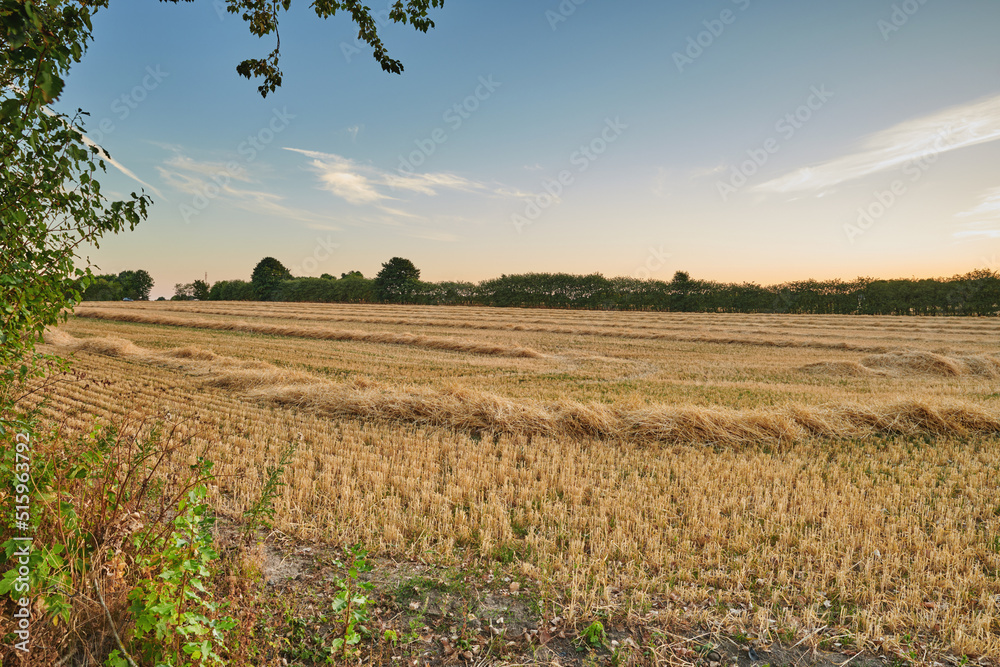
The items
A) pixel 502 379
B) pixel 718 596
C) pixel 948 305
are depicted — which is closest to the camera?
pixel 718 596

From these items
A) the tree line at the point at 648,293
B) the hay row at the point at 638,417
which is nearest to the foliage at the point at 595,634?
the hay row at the point at 638,417

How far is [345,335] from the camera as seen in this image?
25.5m

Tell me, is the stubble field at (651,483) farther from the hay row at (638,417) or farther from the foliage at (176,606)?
the foliage at (176,606)

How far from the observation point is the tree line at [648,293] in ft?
164

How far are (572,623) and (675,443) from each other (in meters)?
4.98

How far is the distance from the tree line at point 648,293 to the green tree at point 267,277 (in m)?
0.22

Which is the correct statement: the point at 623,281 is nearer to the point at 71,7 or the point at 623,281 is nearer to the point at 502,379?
the point at 502,379

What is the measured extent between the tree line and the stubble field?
3497cm

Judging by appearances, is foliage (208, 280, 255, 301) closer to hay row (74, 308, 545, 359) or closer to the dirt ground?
hay row (74, 308, 545, 359)

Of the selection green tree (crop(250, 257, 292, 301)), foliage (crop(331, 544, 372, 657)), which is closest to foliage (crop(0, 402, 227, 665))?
foliage (crop(331, 544, 372, 657))

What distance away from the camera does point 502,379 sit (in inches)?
545

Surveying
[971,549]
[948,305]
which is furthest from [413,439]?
[948,305]
